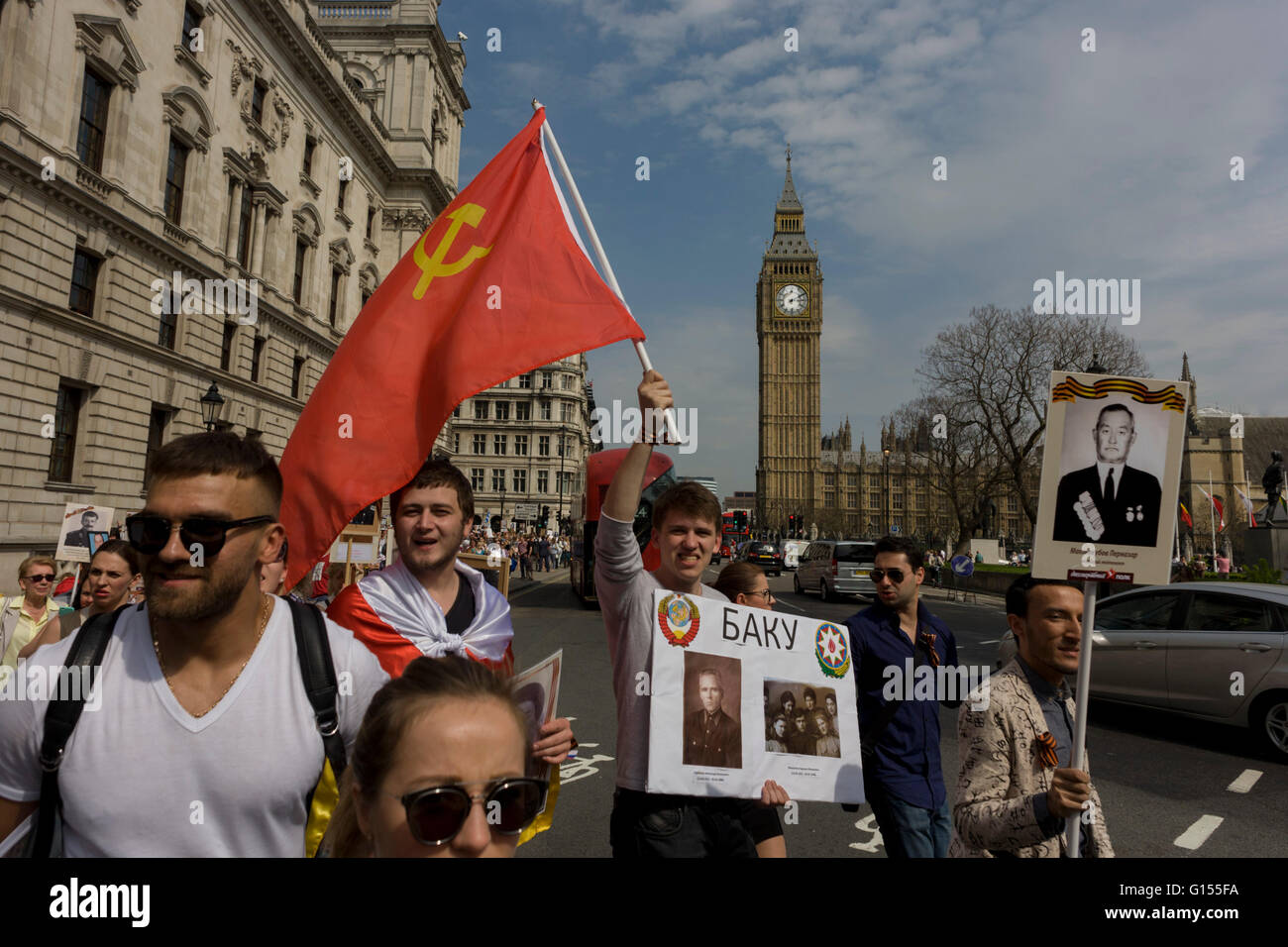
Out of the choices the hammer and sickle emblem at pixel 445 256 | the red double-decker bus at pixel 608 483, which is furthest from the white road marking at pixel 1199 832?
the red double-decker bus at pixel 608 483

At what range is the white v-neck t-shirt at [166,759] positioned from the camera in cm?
159

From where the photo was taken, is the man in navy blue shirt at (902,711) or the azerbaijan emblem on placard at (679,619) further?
the man in navy blue shirt at (902,711)

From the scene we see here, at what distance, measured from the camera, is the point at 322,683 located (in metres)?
1.81

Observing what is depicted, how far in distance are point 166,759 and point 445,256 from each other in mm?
2592

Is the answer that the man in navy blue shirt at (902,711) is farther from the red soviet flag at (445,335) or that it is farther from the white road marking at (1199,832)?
the white road marking at (1199,832)

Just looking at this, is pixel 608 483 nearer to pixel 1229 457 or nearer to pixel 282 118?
pixel 282 118

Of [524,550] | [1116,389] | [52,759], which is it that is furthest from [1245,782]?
[524,550]

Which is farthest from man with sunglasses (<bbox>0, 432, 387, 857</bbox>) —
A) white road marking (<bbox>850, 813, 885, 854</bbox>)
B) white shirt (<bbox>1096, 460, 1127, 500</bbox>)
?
white road marking (<bbox>850, 813, 885, 854</bbox>)

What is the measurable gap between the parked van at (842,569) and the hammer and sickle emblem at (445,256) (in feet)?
63.6

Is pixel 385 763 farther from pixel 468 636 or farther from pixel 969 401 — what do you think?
pixel 969 401

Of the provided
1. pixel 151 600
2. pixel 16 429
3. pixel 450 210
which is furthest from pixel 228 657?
pixel 16 429
